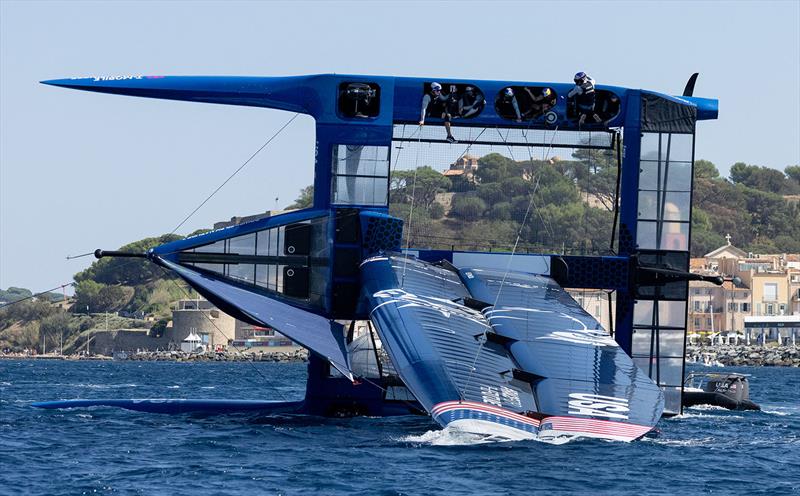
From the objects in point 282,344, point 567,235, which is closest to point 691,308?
point 282,344

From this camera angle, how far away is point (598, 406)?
78.1ft

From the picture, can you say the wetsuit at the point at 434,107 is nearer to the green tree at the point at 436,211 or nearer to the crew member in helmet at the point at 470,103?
the crew member in helmet at the point at 470,103

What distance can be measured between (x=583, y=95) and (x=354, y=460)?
1140 centimetres

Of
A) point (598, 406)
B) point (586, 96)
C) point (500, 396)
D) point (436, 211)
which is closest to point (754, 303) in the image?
point (436, 211)

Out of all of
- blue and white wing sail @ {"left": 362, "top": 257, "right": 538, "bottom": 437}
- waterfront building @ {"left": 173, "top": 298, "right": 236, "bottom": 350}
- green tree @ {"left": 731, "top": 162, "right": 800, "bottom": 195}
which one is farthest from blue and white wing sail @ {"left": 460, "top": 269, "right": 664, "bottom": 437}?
green tree @ {"left": 731, "top": 162, "right": 800, "bottom": 195}

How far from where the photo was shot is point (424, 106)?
103 ft

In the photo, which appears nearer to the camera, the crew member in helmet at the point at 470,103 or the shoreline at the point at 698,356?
the crew member in helmet at the point at 470,103

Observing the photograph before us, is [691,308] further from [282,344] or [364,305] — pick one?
[364,305]

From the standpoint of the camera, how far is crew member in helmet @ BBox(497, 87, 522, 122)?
31688 mm

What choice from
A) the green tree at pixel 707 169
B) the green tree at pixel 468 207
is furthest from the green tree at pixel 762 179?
the green tree at pixel 468 207

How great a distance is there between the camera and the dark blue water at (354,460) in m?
20.6

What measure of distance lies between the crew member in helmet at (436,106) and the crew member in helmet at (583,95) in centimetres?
256

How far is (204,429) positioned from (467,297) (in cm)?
542

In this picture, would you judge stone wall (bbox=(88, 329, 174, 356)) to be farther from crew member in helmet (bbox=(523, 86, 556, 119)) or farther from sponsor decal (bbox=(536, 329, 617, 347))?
sponsor decal (bbox=(536, 329, 617, 347))
